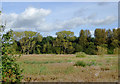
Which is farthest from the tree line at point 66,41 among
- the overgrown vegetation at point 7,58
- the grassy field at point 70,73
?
the overgrown vegetation at point 7,58

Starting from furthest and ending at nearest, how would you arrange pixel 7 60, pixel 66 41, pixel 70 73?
pixel 66 41 → pixel 70 73 → pixel 7 60

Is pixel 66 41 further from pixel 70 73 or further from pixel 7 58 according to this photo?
pixel 7 58

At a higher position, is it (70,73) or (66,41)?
(66,41)

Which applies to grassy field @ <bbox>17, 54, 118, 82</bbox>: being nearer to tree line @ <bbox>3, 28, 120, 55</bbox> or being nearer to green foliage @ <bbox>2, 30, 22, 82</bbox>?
green foliage @ <bbox>2, 30, 22, 82</bbox>

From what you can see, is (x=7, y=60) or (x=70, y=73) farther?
(x=70, y=73)

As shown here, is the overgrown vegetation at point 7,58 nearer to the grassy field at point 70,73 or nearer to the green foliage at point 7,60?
the green foliage at point 7,60

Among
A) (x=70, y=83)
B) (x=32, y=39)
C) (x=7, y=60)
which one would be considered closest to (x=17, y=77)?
(x=7, y=60)

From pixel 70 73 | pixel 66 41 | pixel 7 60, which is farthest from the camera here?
pixel 66 41

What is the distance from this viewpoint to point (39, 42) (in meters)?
49.2

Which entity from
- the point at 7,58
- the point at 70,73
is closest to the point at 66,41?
the point at 70,73

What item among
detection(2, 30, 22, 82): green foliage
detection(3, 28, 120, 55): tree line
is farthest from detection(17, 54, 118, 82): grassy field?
detection(3, 28, 120, 55): tree line

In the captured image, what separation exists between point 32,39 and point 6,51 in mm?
42846

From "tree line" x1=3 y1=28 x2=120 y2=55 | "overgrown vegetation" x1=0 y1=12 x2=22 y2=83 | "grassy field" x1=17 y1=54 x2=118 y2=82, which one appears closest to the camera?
"overgrown vegetation" x1=0 y1=12 x2=22 y2=83

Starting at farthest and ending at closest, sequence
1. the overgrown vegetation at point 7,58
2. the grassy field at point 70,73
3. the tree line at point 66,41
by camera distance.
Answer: the tree line at point 66,41 < the grassy field at point 70,73 < the overgrown vegetation at point 7,58
